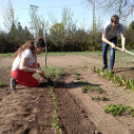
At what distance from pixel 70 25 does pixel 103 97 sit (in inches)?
712

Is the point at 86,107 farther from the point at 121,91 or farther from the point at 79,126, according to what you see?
the point at 121,91

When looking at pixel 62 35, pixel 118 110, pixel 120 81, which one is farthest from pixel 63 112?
pixel 62 35

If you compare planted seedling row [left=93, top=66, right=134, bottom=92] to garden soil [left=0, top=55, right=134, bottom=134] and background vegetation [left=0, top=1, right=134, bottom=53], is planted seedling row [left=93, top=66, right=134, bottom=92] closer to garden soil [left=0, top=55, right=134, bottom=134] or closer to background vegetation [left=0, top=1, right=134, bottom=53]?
garden soil [left=0, top=55, right=134, bottom=134]

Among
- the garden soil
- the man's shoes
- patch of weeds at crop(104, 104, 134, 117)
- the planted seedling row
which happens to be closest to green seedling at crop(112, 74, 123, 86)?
the planted seedling row

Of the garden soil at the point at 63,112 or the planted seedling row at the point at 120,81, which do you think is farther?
the planted seedling row at the point at 120,81

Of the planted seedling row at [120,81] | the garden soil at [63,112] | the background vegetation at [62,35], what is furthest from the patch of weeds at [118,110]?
the background vegetation at [62,35]

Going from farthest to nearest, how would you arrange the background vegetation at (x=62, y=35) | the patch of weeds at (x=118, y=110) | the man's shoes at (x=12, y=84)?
1. the background vegetation at (x=62, y=35)
2. the man's shoes at (x=12, y=84)
3. the patch of weeds at (x=118, y=110)

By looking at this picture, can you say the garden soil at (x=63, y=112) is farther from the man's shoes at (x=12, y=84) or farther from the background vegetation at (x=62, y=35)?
the background vegetation at (x=62, y=35)

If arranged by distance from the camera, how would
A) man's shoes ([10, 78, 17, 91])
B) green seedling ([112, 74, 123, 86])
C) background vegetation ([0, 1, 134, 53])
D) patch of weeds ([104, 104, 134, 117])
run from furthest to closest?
background vegetation ([0, 1, 134, 53]) < green seedling ([112, 74, 123, 86]) < man's shoes ([10, 78, 17, 91]) < patch of weeds ([104, 104, 134, 117])

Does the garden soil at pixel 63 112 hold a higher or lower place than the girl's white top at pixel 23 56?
lower

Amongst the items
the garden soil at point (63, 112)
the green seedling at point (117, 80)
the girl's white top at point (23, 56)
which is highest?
the girl's white top at point (23, 56)

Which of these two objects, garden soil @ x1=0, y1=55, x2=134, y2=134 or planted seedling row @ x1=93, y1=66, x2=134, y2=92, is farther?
planted seedling row @ x1=93, y1=66, x2=134, y2=92

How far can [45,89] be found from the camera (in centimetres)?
298

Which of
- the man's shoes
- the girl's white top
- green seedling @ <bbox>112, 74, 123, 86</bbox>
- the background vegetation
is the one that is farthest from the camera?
the background vegetation
